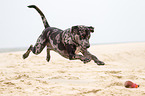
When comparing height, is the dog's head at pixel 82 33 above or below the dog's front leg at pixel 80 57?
above

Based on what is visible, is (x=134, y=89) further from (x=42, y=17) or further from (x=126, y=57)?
(x=126, y=57)

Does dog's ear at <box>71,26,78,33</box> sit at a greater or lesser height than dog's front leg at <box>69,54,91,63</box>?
greater

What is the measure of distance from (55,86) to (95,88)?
1091 millimetres

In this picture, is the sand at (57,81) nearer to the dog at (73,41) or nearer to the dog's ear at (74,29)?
the dog at (73,41)

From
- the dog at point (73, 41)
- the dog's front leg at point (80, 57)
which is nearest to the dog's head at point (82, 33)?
the dog at point (73, 41)

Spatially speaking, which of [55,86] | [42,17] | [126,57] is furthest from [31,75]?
[126,57]

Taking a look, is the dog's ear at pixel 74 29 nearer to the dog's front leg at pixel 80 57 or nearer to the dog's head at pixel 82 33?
the dog's head at pixel 82 33

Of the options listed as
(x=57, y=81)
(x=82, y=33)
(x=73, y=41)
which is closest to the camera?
(x=82, y=33)

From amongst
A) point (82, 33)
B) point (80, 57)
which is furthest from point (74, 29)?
point (80, 57)

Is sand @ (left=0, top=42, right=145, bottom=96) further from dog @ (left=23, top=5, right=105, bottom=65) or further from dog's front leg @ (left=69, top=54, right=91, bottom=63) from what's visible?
dog's front leg @ (left=69, top=54, right=91, bottom=63)

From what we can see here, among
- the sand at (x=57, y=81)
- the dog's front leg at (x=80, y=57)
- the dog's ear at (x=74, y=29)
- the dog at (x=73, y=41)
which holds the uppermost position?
the dog's ear at (x=74, y=29)

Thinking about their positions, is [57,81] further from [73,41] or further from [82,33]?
[82,33]

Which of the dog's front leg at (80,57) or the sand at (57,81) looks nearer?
the dog's front leg at (80,57)

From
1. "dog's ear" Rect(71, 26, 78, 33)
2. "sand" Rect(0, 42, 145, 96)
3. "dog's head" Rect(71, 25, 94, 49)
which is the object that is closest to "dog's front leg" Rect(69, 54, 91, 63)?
"dog's head" Rect(71, 25, 94, 49)
